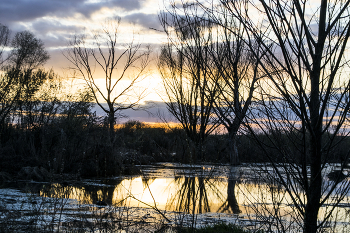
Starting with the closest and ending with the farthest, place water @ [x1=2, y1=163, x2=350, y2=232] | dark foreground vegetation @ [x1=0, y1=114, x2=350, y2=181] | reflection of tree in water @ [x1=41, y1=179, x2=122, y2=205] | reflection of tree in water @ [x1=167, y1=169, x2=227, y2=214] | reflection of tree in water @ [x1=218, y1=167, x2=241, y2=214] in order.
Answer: water @ [x1=2, y1=163, x2=350, y2=232], reflection of tree in water @ [x1=167, y1=169, x2=227, y2=214], reflection of tree in water @ [x1=218, y1=167, x2=241, y2=214], reflection of tree in water @ [x1=41, y1=179, x2=122, y2=205], dark foreground vegetation @ [x1=0, y1=114, x2=350, y2=181]

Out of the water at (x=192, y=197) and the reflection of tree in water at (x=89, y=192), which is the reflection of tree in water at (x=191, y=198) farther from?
the reflection of tree in water at (x=89, y=192)

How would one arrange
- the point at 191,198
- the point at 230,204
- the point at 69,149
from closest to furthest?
the point at 230,204 → the point at 191,198 → the point at 69,149

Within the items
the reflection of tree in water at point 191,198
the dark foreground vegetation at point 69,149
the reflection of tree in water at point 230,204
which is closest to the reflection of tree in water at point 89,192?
the reflection of tree in water at point 191,198

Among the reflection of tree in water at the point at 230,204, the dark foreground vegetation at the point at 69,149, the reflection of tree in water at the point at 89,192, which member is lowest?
the reflection of tree in water at the point at 230,204

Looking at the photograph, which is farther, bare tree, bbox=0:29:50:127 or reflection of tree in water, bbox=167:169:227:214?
bare tree, bbox=0:29:50:127

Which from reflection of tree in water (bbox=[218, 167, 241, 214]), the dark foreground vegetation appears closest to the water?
reflection of tree in water (bbox=[218, 167, 241, 214])

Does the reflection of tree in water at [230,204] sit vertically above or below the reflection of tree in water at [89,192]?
below

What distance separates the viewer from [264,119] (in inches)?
117

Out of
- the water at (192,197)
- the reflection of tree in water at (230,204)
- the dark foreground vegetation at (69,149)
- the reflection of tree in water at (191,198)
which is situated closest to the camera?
the water at (192,197)

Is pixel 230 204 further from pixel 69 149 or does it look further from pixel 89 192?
pixel 69 149

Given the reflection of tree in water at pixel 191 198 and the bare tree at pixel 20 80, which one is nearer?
the reflection of tree in water at pixel 191 198

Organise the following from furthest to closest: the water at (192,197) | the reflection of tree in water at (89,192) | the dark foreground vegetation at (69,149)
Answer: the dark foreground vegetation at (69,149) → the reflection of tree in water at (89,192) → the water at (192,197)

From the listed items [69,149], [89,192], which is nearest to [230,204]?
[89,192]

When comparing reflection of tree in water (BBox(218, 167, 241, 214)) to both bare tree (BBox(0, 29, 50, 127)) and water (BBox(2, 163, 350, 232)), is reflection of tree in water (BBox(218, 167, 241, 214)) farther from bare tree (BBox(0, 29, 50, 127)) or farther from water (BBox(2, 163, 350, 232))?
bare tree (BBox(0, 29, 50, 127))
